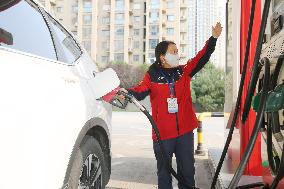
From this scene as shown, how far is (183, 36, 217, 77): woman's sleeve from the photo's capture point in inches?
151

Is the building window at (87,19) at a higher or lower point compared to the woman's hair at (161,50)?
higher

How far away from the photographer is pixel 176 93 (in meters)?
3.83

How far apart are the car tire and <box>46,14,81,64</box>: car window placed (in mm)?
564

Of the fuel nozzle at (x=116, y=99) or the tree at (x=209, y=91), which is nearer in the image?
the fuel nozzle at (x=116, y=99)

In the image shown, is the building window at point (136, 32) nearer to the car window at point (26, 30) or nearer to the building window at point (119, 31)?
the building window at point (119, 31)

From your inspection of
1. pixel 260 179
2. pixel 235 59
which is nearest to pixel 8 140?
pixel 260 179

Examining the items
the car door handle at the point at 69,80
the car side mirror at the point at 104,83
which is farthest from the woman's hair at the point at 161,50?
the car door handle at the point at 69,80

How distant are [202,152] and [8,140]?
6.68 meters

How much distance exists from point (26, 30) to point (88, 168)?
41.5 inches

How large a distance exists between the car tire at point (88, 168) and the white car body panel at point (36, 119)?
6.6 inches

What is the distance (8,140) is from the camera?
70.7 inches

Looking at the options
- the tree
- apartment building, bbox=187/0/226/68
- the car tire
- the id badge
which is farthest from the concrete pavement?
apartment building, bbox=187/0/226/68

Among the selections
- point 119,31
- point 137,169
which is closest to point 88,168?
point 137,169

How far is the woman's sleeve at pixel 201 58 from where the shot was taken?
3.83m
